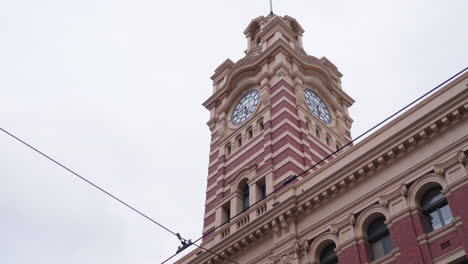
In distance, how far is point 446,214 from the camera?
2412 centimetres

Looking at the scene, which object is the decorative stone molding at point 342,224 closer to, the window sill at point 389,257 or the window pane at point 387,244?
the window pane at point 387,244

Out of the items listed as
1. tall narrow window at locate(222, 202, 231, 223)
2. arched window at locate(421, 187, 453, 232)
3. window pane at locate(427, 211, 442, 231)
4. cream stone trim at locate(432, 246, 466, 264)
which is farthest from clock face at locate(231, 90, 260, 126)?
cream stone trim at locate(432, 246, 466, 264)

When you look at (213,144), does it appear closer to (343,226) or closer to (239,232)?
(239,232)

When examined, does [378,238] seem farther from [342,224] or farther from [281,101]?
[281,101]

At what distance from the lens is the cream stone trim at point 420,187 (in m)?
24.8

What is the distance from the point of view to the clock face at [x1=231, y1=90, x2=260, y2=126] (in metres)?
42.4

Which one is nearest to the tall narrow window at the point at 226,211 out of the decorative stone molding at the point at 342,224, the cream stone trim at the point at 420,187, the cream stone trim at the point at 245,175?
the cream stone trim at the point at 245,175

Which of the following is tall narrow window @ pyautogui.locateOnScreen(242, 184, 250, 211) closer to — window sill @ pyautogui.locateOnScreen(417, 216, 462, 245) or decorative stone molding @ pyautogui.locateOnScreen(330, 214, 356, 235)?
decorative stone molding @ pyautogui.locateOnScreen(330, 214, 356, 235)

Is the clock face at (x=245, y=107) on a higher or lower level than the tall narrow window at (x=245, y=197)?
higher

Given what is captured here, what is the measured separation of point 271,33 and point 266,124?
33.7 feet

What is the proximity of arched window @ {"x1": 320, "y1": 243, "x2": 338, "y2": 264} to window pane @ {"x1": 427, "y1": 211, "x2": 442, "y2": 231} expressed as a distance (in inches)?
174

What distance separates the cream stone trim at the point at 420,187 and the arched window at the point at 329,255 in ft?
13.6

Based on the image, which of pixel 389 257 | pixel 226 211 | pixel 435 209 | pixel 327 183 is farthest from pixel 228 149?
pixel 435 209

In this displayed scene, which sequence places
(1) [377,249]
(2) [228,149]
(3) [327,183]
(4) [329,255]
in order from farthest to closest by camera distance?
(2) [228,149]
(3) [327,183]
(4) [329,255]
(1) [377,249]
